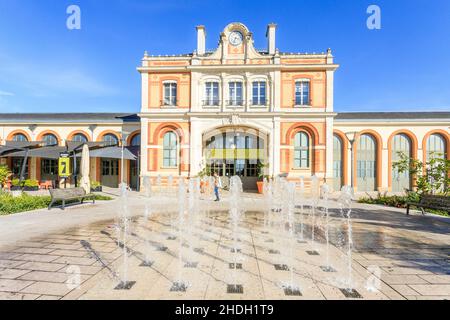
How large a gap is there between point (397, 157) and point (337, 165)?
Result: 568 cm

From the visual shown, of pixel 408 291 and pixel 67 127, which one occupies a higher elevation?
pixel 67 127

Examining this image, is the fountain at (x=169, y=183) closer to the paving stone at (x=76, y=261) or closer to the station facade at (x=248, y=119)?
the station facade at (x=248, y=119)

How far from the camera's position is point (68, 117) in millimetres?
25469

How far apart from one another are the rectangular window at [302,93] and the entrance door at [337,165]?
5523mm

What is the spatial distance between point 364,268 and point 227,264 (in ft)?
8.71

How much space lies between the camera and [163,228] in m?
7.71

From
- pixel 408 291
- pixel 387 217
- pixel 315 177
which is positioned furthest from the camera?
pixel 315 177

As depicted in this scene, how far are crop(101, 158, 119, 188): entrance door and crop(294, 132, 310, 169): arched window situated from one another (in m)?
17.2

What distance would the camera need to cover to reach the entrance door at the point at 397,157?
22484 mm

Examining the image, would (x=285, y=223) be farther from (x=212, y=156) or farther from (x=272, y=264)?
(x=212, y=156)

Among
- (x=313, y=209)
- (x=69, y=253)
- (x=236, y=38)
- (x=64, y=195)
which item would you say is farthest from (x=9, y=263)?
(x=236, y=38)

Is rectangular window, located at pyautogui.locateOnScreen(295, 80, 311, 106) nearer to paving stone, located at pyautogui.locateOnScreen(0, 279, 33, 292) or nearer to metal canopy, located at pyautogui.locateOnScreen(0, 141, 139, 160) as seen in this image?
metal canopy, located at pyautogui.locateOnScreen(0, 141, 139, 160)

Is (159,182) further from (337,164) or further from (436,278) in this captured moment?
(436,278)

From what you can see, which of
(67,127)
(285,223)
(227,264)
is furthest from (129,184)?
(227,264)
